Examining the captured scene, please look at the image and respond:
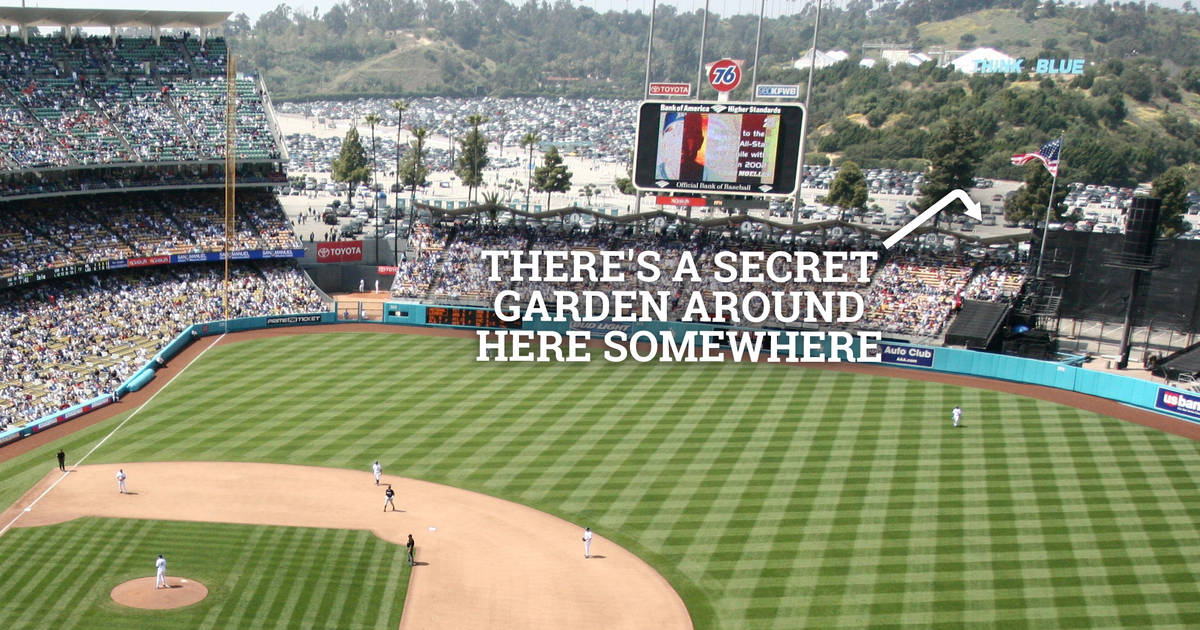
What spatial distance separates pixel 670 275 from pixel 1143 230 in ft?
89.7

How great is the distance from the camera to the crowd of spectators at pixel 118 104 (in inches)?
2277

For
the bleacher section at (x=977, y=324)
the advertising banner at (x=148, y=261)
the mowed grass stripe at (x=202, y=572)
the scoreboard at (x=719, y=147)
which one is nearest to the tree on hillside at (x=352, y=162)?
the advertising banner at (x=148, y=261)

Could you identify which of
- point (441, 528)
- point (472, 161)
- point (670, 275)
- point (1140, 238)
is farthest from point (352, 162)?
point (441, 528)

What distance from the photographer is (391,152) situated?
165125 mm

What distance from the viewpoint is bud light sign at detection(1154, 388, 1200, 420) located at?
45.5m

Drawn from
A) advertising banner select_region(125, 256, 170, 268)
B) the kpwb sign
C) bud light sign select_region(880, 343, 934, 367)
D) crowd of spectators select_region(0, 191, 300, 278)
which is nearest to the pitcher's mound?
crowd of spectators select_region(0, 191, 300, 278)

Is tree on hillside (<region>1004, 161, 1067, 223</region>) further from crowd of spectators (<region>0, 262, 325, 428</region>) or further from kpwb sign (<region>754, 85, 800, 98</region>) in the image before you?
crowd of spectators (<region>0, 262, 325, 428</region>)

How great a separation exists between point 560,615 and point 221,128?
158ft

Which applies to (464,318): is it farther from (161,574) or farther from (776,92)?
(161,574)

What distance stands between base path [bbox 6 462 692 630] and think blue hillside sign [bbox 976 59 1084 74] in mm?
166284

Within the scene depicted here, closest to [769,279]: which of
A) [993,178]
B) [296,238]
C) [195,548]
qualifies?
[296,238]

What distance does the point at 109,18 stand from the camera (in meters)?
65.8

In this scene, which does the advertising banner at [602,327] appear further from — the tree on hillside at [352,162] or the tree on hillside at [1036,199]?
the tree on hillside at [352,162]

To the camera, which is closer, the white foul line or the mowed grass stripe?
the mowed grass stripe
